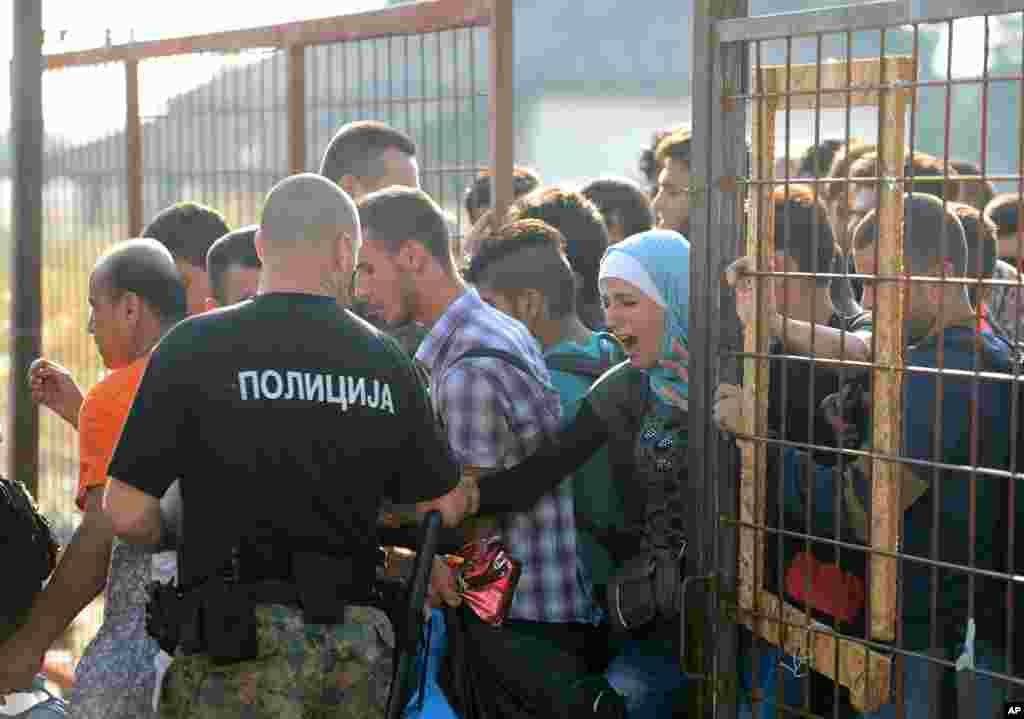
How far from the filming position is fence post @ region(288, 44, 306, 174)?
668 centimetres

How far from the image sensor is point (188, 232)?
6.11 m

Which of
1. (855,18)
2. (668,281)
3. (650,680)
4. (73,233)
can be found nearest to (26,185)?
(73,233)

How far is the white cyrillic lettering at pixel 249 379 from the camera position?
3686mm

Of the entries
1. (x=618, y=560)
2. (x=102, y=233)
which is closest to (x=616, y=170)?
(x=102, y=233)

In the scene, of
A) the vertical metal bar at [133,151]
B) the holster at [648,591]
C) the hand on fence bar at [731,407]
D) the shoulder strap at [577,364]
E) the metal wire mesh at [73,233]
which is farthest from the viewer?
the metal wire mesh at [73,233]

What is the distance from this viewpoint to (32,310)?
7.00m

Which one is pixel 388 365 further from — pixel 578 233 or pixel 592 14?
pixel 592 14

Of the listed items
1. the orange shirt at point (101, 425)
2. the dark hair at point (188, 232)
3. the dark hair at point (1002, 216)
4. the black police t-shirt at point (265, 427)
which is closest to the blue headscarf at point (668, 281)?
the black police t-shirt at point (265, 427)

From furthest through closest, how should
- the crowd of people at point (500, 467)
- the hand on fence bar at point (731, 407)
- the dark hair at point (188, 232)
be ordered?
the dark hair at point (188, 232) → the hand on fence bar at point (731, 407) → the crowd of people at point (500, 467)

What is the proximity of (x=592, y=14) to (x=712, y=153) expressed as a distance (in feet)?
177

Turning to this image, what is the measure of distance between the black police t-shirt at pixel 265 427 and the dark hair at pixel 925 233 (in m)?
1.19

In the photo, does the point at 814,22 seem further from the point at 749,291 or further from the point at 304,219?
the point at 304,219

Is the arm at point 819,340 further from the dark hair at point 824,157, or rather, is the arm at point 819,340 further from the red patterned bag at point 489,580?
the dark hair at point 824,157

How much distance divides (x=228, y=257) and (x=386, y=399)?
180 cm
